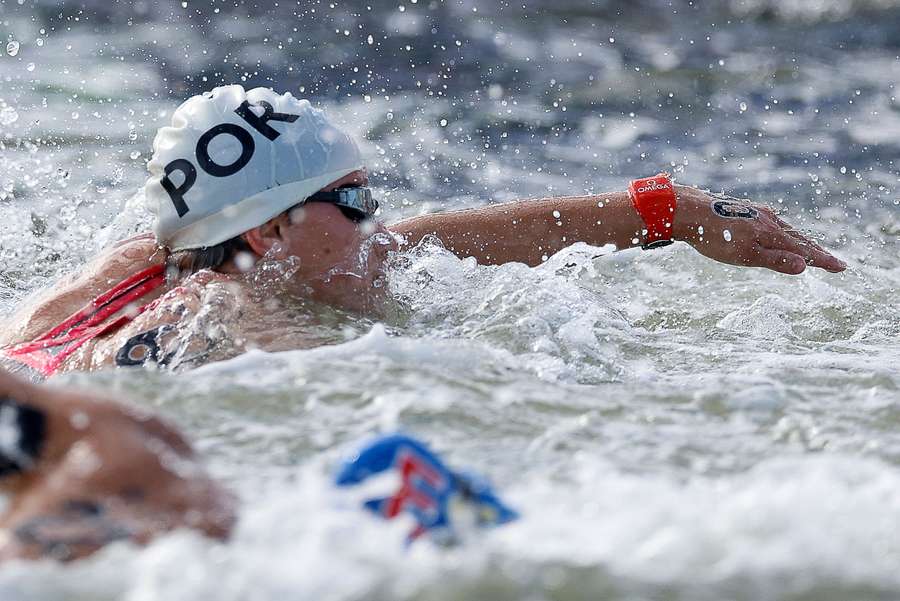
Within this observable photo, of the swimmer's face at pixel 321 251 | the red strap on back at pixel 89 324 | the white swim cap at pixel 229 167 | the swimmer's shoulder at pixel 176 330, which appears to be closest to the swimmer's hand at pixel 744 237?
the swimmer's face at pixel 321 251

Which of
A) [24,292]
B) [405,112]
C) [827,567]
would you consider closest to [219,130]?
[24,292]

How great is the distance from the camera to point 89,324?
399cm

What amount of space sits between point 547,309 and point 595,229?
23.8 inches

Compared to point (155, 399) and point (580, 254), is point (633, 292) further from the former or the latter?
point (155, 399)

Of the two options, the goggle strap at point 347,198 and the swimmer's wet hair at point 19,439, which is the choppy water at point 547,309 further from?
the goggle strap at point 347,198

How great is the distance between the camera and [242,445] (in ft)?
9.32

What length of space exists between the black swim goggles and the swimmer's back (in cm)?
65

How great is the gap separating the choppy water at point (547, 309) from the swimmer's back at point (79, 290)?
34.0 inches

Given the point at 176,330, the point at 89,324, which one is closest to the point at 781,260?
the point at 176,330

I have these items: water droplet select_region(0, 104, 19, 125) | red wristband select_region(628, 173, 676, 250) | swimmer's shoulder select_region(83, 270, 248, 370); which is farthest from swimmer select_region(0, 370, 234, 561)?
water droplet select_region(0, 104, 19, 125)

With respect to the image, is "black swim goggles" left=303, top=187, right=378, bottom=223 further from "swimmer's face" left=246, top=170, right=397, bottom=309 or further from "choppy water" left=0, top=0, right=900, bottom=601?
"choppy water" left=0, top=0, right=900, bottom=601

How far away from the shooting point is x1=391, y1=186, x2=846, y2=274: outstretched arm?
182 inches

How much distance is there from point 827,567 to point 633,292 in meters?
3.17

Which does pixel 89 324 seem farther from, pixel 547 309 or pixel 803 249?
pixel 803 249
